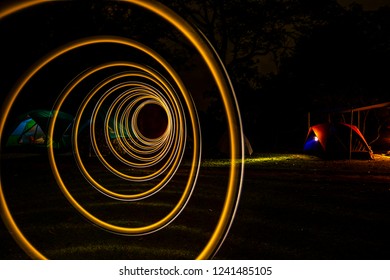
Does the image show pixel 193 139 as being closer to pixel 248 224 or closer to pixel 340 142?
pixel 248 224

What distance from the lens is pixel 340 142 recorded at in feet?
61.1

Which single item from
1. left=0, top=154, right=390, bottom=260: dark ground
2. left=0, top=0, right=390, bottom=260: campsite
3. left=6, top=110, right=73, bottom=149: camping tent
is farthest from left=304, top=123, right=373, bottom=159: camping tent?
left=6, top=110, right=73, bottom=149: camping tent

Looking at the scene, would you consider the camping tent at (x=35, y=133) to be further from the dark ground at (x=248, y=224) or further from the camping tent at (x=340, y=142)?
the camping tent at (x=340, y=142)

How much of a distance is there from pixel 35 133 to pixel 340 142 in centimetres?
1489

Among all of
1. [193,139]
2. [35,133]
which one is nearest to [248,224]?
[193,139]

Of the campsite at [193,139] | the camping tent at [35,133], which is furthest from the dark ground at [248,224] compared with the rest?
the camping tent at [35,133]

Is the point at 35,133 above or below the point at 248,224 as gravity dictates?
above

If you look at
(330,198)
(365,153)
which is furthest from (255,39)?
(330,198)

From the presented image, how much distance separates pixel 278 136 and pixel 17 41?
16643mm

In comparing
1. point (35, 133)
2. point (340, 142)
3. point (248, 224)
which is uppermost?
point (35, 133)

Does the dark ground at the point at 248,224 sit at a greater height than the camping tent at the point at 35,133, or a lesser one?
lesser

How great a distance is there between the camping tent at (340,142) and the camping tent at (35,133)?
1204cm

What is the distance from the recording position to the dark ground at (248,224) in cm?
Result: 493
